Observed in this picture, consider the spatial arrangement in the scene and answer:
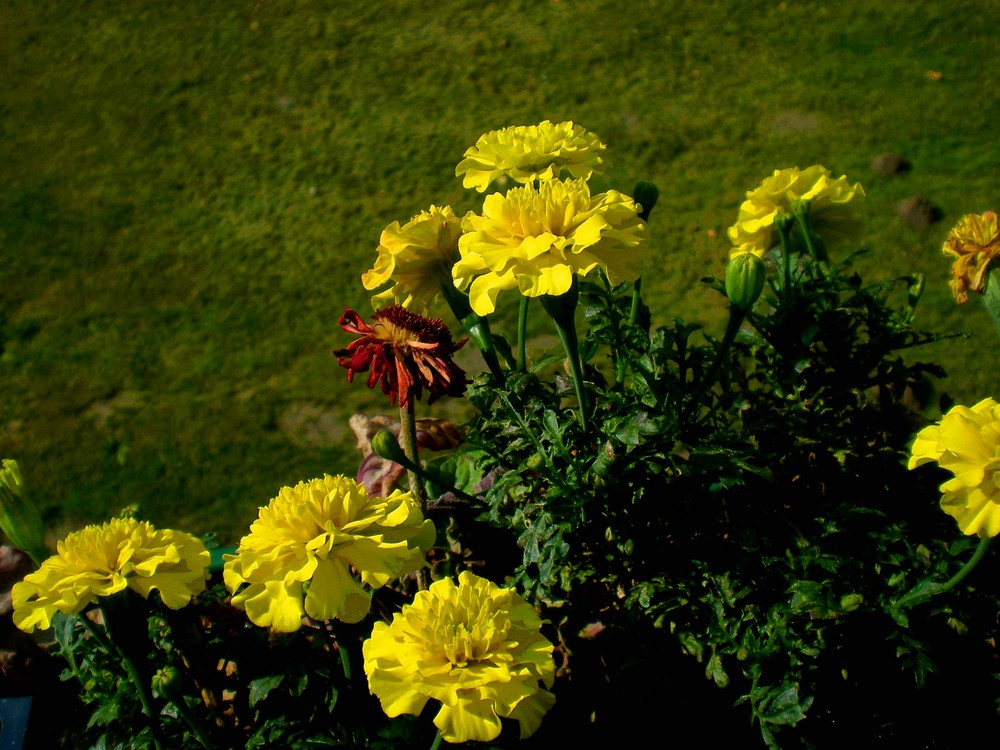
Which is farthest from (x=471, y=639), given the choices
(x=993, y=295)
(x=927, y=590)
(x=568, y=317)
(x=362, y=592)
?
(x=993, y=295)

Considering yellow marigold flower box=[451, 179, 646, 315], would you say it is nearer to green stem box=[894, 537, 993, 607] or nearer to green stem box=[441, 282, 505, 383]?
green stem box=[441, 282, 505, 383]

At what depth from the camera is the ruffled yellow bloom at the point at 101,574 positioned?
3.77ft

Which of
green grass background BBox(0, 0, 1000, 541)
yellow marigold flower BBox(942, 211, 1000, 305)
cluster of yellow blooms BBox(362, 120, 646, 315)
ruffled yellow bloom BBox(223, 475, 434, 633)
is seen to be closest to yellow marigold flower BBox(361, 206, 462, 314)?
cluster of yellow blooms BBox(362, 120, 646, 315)

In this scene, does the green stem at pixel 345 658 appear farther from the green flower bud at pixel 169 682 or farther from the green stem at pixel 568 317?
the green stem at pixel 568 317

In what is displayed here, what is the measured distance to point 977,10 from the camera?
505 centimetres

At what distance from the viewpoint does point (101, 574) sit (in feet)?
3.86

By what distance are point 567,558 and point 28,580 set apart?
0.75m

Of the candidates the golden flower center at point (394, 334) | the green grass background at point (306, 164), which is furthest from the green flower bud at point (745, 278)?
the green grass background at point (306, 164)

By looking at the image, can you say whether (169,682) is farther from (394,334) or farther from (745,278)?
(745,278)

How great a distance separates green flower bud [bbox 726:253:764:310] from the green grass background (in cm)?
206

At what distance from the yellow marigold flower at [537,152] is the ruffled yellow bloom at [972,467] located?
0.60 meters

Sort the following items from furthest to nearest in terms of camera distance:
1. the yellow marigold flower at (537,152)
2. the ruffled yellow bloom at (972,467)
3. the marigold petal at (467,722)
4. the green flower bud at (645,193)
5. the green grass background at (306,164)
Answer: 1. the green grass background at (306,164)
2. the green flower bud at (645,193)
3. the yellow marigold flower at (537,152)
4. the ruffled yellow bloom at (972,467)
5. the marigold petal at (467,722)

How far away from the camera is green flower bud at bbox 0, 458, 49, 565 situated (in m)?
1.28

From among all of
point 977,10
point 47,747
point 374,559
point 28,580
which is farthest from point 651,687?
point 977,10
